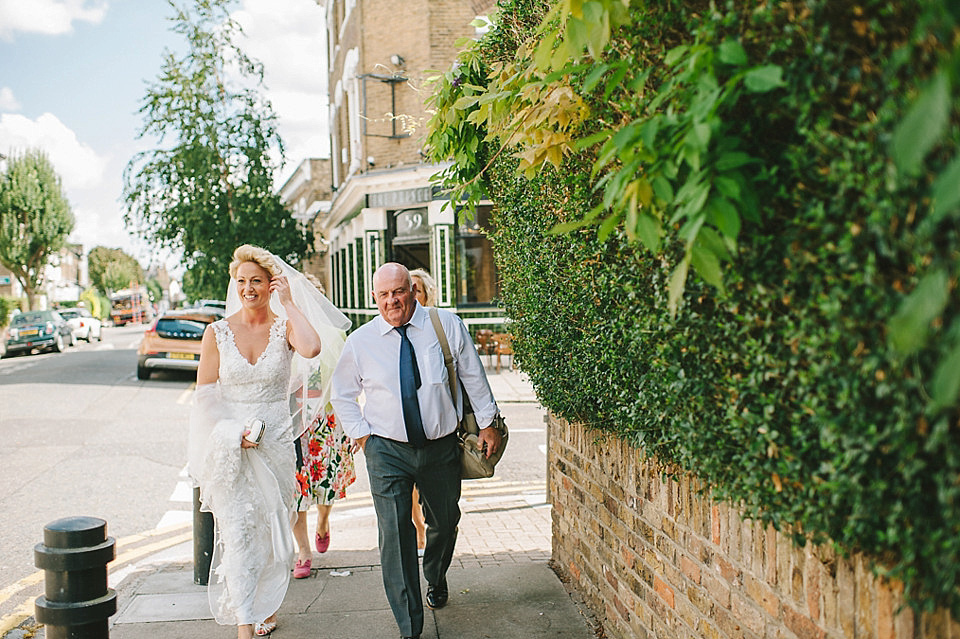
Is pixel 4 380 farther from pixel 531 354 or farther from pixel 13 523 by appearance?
pixel 531 354

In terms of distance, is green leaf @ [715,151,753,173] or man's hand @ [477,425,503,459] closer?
green leaf @ [715,151,753,173]

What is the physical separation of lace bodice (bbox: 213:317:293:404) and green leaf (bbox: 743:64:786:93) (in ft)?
11.4

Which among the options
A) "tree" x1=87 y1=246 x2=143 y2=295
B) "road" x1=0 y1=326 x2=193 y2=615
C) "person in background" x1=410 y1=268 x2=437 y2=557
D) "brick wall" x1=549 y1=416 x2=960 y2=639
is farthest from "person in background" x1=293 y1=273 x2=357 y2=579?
"tree" x1=87 y1=246 x2=143 y2=295

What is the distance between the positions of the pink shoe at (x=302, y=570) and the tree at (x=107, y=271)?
9991 cm

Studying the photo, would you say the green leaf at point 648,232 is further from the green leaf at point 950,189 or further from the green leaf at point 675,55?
the green leaf at point 950,189

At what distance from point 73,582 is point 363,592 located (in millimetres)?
2160

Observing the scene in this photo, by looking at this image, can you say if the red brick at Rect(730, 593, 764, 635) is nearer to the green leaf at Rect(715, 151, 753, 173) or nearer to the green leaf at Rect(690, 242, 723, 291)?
the green leaf at Rect(690, 242, 723, 291)

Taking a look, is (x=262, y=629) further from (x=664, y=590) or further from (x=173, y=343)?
(x=173, y=343)

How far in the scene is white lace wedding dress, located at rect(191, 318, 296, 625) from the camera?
4355 mm

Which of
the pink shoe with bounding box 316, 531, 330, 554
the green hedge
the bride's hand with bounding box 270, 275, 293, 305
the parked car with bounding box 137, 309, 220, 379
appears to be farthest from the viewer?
the parked car with bounding box 137, 309, 220, 379

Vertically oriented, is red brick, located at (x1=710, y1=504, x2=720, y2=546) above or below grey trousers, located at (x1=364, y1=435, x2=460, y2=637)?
above

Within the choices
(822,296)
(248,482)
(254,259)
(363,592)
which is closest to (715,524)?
(822,296)

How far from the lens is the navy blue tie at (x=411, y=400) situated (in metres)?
4.39

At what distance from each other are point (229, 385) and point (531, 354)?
1812 millimetres
